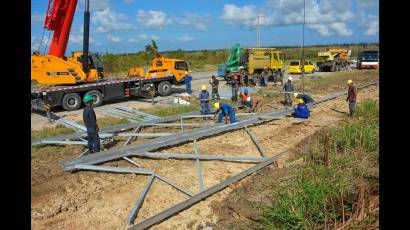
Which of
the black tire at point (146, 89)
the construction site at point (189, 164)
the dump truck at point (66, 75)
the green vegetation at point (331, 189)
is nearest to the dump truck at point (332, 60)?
the construction site at point (189, 164)

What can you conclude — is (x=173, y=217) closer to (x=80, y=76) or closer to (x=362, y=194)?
(x=362, y=194)

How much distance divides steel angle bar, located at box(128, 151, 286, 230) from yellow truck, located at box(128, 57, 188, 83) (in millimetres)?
13134

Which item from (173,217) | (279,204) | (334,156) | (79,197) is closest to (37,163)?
(79,197)

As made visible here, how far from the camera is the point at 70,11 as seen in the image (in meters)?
16.0

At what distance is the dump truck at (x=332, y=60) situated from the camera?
39.5 m

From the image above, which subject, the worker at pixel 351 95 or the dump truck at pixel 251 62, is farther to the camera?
the dump truck at pixel 251 62

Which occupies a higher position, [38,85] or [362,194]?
[38,85]

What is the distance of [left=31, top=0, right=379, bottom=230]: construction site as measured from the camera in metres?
6.19

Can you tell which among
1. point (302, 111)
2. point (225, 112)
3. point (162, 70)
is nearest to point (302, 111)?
point (302, 111)

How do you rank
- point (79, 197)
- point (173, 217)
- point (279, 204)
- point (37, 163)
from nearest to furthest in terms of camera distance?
point (279, 204) → point (173, 217) → point (79, 197) → point (37, 163)

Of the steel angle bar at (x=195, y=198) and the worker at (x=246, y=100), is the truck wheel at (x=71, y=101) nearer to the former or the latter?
the worker at (x=246, y=100)

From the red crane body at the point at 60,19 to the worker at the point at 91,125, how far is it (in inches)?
320

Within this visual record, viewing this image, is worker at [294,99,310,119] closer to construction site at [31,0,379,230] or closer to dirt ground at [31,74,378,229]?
construction site at [31,0,379,230]

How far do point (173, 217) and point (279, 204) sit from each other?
187 cm
